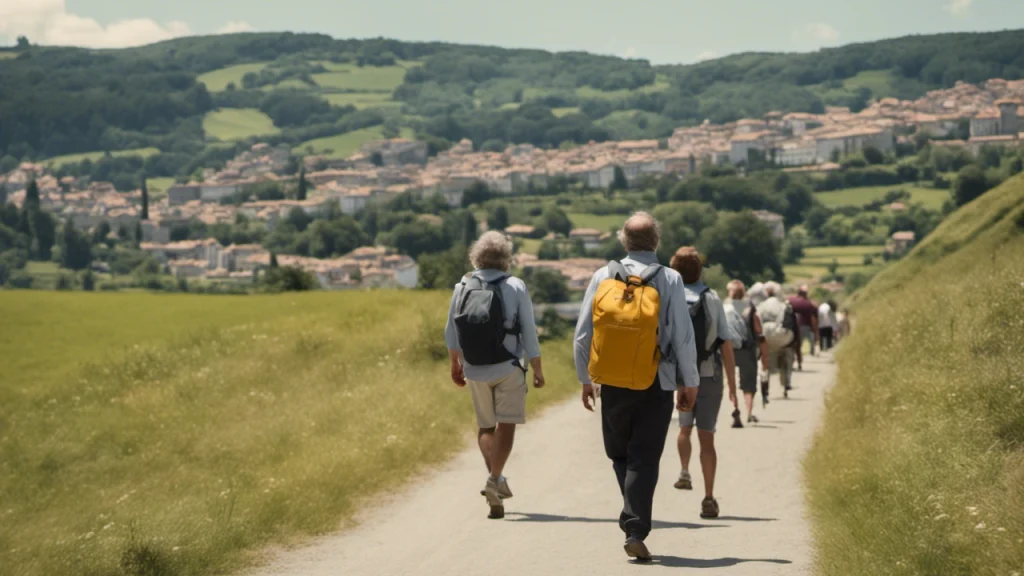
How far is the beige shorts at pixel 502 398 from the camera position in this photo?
31.1 feet

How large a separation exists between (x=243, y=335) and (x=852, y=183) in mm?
130630

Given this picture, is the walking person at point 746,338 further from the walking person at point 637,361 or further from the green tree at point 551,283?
the green tree at point 551,283

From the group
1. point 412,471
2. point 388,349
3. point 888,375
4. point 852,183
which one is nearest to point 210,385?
point 388,349

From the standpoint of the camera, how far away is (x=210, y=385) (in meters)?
20.9

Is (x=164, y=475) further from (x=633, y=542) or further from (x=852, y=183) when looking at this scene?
(x=852, y=183)

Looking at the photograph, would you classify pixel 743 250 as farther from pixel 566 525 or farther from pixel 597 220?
pixel 566 525

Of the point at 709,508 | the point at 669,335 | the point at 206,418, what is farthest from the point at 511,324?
the point at 206,418

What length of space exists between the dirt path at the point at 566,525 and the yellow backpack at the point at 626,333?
0.94 m

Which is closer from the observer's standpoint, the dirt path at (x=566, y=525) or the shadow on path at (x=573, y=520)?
the dirt path at (x=566, y=525)

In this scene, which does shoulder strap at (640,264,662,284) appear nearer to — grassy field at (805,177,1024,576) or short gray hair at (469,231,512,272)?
grassy field at (805,177,1024,576)

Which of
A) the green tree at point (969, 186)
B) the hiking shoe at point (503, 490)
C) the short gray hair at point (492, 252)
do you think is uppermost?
the short gray hair at point (492, 252)

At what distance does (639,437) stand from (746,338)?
7506 mm

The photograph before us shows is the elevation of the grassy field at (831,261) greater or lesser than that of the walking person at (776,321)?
lesser

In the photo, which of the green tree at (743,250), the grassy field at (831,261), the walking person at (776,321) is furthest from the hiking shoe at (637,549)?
the grassy field at (831,261)
